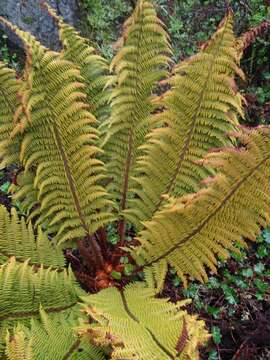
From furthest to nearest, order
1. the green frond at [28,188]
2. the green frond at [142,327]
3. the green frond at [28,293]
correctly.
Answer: the green frond at [28,188], the green frond at [28,293], the green frond at [142,327]

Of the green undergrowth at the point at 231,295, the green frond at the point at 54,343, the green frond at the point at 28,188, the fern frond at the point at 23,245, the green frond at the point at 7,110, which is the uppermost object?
the green frond at the point at 7,110

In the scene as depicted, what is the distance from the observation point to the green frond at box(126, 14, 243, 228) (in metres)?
2.38

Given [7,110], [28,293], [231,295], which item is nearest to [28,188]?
[7,110]

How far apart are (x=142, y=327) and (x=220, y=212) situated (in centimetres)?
61

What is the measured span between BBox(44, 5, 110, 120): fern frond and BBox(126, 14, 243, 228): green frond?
0.40 metres

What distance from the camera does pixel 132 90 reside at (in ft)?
8.71

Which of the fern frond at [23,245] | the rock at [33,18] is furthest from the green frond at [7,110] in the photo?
the rock at [33,18]

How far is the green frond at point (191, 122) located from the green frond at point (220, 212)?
33cm

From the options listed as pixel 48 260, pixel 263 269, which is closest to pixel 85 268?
pixel 48 260

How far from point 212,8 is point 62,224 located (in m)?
2.24

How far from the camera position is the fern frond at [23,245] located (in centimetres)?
242

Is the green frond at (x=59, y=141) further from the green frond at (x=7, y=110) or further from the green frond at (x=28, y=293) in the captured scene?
the green frond at (x=28, y=293)

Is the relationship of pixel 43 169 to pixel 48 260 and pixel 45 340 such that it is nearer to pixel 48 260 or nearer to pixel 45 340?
pixel 48 260

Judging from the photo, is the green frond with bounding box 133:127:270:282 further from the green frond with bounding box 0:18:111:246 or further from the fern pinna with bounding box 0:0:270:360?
the green frond with bounding box 0:18:111:246
